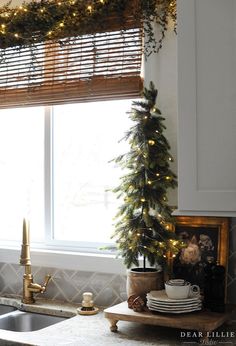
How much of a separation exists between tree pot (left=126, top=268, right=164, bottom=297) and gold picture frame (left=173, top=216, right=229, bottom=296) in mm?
109

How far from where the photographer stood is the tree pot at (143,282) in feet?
7.32

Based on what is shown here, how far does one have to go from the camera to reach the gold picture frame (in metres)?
2.27

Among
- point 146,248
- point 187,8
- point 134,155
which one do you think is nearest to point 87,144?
point 134,155

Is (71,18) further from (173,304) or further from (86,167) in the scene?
(173,304)

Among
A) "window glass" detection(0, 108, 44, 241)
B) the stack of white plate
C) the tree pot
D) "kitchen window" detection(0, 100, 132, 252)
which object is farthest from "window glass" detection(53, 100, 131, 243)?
the stack of white plate

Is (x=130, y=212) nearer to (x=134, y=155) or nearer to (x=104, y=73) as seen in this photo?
(x=134, y=155)

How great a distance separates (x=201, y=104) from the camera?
1.99 meters

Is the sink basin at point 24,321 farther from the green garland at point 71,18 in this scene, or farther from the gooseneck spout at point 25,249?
the green garland at point 71,18

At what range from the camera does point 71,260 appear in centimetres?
274

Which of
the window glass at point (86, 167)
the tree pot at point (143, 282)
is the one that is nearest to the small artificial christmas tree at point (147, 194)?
the tree pot at point (143, 282)

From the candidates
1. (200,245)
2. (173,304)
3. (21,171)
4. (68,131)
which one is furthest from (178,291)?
(21,171)

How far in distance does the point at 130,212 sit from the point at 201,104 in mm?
599

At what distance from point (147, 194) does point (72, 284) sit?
2.56ft

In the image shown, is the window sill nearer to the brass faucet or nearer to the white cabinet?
the brass faucet
